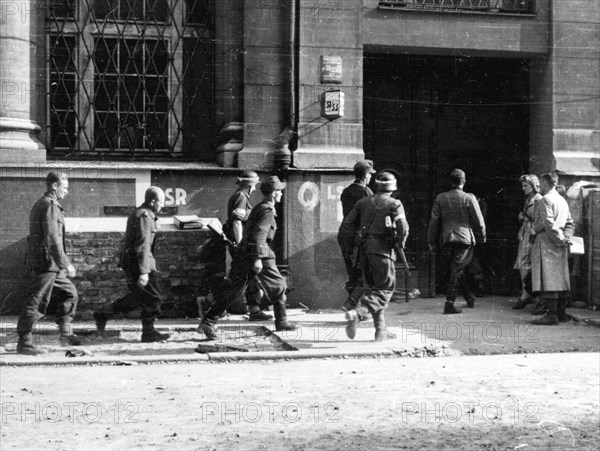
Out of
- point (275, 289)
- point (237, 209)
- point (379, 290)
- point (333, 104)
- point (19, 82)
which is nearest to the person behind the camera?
point (379, 290)

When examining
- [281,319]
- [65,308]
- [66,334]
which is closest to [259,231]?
[281,319]

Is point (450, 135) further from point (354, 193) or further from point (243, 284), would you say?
point (243, 284)

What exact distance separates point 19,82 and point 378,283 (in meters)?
5.66

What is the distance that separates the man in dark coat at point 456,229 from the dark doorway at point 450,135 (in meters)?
2.10

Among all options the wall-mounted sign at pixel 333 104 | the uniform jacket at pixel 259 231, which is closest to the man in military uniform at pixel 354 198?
the wall-mounted sign at pixel 333 104

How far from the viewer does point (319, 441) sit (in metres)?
6.62

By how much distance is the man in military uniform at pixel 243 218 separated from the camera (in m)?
12.5

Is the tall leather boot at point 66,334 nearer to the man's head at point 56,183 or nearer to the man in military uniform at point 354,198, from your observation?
the man's head at point 56,183

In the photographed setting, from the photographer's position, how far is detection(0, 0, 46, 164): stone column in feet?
42.8

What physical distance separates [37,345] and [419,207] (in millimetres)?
7155

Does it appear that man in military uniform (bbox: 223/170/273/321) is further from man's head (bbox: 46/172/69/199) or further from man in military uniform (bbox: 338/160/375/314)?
man's head (bbox: 46/172/69/199)

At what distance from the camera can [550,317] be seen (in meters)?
12.6

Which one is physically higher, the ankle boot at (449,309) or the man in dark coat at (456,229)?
the man in dark coat at (456,229)

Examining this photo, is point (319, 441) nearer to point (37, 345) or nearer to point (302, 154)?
point (37, 345)
